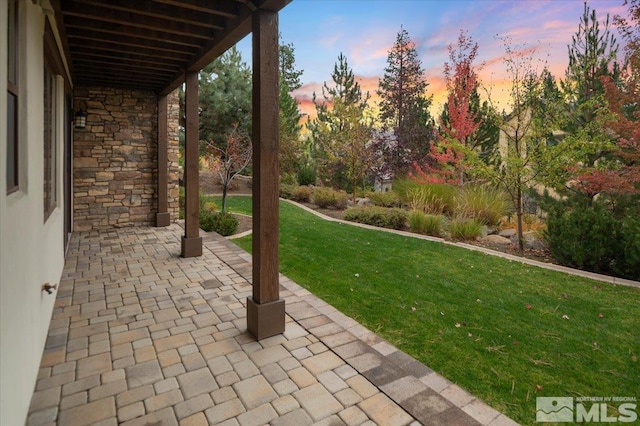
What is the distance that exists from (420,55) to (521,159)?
11.1 meters

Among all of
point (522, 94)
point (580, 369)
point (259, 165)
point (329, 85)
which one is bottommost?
point (580, 369)

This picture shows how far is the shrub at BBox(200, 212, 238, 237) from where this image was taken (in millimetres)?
6980

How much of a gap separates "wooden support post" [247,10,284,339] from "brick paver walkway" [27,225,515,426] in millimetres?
202

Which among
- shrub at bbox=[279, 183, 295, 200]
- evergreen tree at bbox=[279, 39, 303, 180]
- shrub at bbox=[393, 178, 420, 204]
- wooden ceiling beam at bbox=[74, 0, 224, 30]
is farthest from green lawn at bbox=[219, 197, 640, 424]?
evergreen tree at bbox=[279, 39, 303, 180]

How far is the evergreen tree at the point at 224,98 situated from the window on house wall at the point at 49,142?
951 cm

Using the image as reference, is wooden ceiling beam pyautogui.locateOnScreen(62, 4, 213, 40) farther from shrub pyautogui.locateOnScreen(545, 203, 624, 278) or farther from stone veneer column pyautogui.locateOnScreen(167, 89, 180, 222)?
shrub pyautogui.locateOnScreen(545, 203, 624, 278)

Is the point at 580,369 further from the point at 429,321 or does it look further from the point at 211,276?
the point at 211,276

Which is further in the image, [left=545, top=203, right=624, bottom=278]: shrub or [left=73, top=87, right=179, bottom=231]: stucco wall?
[left=73, top=87, right=179, bottom=231]: stucco wall

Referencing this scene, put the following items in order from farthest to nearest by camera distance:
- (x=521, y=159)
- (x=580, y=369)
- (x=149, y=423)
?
(x=521, y=159)
(x=580, y=369)
(x=149, y=423)

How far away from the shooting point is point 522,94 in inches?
253

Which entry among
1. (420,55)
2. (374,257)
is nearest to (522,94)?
(374,257)

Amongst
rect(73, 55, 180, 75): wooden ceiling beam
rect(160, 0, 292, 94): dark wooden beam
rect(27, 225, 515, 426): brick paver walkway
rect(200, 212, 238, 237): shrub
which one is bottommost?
rect(27, 225, 515, 426): brick paver walkway

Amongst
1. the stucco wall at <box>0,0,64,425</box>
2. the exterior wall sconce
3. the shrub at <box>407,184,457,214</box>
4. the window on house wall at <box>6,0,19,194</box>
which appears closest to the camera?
the stucco wall at <box>0,0,64,425</box>

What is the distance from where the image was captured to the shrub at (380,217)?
25.8 ft
